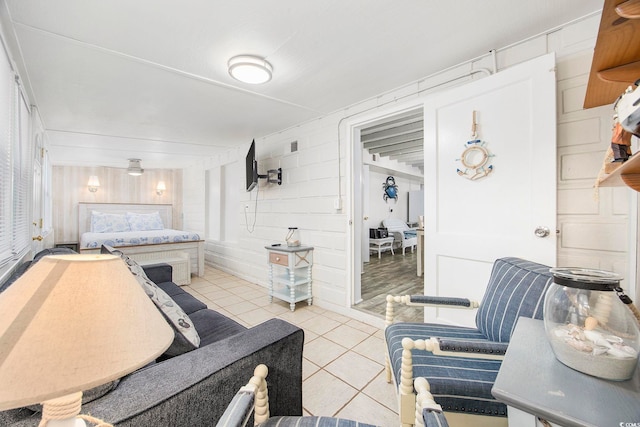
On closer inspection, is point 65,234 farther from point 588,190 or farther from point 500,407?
point 588,190

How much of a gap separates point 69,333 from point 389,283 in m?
4.12

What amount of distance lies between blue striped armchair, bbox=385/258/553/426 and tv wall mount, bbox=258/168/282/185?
8.57 feet

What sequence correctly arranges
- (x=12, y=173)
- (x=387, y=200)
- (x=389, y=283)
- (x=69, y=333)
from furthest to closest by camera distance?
(x=387, y=200) < (x=389, y=283) < (x=12, y=173) < (x=69, y=333)

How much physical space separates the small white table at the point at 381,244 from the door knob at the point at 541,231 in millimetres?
4678

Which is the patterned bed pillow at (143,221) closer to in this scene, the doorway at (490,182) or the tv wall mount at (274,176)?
the tv wall mount at (274,176)

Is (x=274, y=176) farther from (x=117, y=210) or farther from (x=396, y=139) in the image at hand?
(x=117, y=210)

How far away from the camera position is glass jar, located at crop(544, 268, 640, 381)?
72 cm

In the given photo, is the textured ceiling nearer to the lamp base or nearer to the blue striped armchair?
the blue striped armchair

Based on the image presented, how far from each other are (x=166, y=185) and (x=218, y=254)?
2.95 metres

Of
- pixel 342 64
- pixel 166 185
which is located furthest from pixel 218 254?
pixel 342 64

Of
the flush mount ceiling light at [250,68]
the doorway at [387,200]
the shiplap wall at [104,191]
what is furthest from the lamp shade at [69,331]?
the shiplap wall at [104,191]

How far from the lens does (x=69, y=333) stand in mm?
459

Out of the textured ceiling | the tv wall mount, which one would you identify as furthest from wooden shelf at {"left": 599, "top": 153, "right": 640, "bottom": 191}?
the tv wall mount

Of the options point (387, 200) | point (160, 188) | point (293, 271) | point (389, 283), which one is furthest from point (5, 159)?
point (387, 200)
